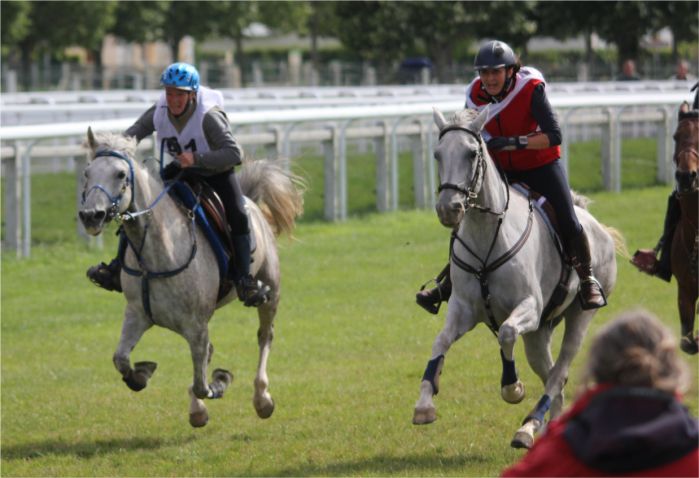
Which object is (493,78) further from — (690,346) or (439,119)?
(690,346)

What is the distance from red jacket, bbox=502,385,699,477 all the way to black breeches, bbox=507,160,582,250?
552 cm

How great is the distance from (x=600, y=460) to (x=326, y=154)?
1703 centimetres

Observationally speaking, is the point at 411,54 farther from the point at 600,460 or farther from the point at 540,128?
the point at 600,460

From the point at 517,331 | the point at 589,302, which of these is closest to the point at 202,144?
the point at 517,331

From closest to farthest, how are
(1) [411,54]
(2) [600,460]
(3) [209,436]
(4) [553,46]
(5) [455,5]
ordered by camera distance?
(2) [600,460] → (3) [209,436] → (5) [455,5] → (1) [411,54] → (4) [553,46]

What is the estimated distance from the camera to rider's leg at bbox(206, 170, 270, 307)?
10242 millimetres

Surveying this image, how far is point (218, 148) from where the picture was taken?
32.5 ft

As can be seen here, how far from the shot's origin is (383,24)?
54.7 metres

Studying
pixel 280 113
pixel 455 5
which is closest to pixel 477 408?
pixel 280 113

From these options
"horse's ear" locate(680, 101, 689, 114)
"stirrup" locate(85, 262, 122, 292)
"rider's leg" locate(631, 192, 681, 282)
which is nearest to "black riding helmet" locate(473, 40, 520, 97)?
"horse's ear" locate(680, 101, 689, 114)

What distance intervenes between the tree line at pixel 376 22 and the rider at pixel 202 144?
3688 cm

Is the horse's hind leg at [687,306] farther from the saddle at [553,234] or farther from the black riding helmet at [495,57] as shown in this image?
the black riding helmet at [495,57]

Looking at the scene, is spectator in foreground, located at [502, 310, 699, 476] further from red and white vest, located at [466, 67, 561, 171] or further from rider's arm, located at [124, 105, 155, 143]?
rider's arm, located at [124, 105, 155, 143]

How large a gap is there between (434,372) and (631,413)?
466 centimetres
